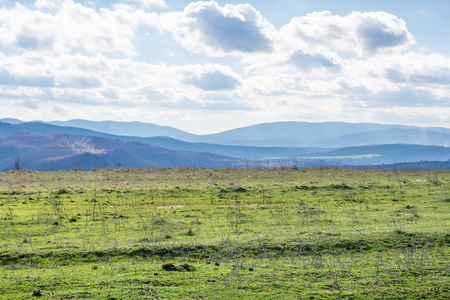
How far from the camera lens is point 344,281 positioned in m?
12.0

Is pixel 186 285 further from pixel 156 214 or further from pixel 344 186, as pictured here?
pixel 344 186

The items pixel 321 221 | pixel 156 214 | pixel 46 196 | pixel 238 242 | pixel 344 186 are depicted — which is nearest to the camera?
pixel 238 242

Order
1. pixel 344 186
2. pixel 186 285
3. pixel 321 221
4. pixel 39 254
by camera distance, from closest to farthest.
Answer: pixel 186 285 → pixel 39 254 → pixel 321 221 → pixel 344 186

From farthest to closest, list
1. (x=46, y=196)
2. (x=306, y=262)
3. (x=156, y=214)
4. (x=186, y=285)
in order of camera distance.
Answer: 1. (x=46, y=196)
2. (x=156, y=214)
3. (x=306, y=262)
4. (x=186, y=285)

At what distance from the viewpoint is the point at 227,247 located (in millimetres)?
16891

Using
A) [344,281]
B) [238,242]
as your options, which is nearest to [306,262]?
[344,281]

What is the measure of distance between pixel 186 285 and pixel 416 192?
1177 inches

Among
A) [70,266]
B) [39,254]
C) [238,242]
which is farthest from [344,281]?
[39,254]

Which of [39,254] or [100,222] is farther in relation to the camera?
[100,222]

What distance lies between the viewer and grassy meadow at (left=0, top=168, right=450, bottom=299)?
11.5 metres

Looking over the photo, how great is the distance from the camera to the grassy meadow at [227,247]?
11484 millimetres

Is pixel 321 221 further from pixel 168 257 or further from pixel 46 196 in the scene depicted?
pixel 46 196

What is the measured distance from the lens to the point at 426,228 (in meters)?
19.8

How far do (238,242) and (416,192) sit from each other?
24.4 metres
